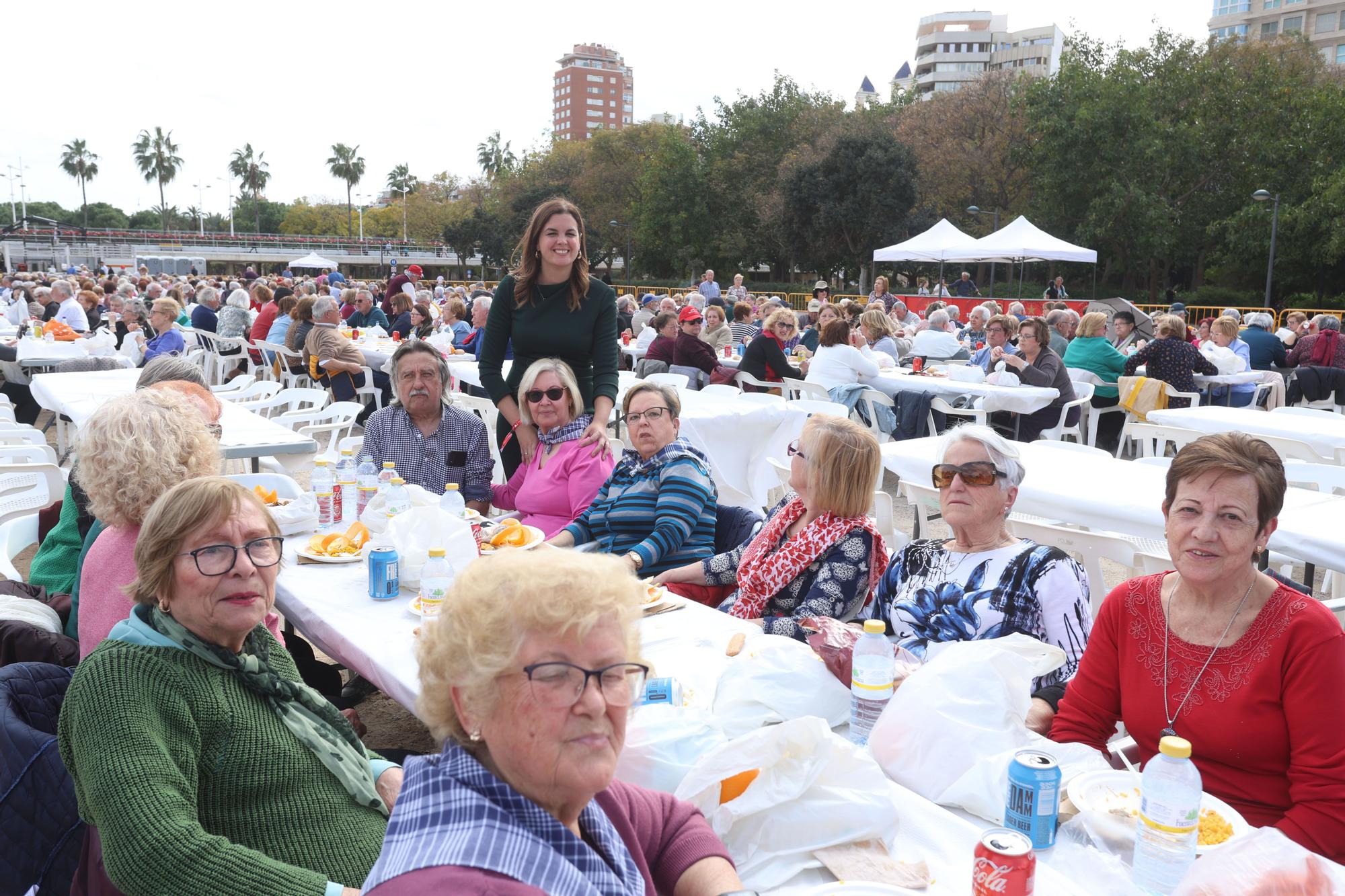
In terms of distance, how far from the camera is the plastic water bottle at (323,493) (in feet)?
11.6

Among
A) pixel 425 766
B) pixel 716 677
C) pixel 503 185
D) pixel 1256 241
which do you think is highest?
pixel 503 185

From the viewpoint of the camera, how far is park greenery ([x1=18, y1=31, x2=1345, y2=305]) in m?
27.2

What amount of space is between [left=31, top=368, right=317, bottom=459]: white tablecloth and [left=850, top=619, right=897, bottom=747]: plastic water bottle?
9.03ft

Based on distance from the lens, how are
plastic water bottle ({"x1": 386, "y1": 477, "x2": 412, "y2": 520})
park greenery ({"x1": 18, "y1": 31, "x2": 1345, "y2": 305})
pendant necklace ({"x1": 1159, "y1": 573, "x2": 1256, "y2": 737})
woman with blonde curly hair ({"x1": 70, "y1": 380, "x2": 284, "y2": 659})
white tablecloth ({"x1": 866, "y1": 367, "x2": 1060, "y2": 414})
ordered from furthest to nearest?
1. park greenery ({"x1": 18, "y1": 31, "x2": 1345, "y2": 305})
2. white tablecloth ({"x1": 866, "y1": 367, "x2": 1060, "y2": 414})
3. plastic water bottle ({"x1": 386, "y1": 477, "x2": 412, "y2": 520})
4. woman with blonde curly hair ({"x1": 70, "y1": 380, "x2": 284, "y2": 659})
5. pendant necklace ({"x1": 1159, "y1": 573, "x2": 1256, "y2": 737})

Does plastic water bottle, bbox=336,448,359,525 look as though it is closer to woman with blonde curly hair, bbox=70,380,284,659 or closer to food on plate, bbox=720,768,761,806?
woman with blonde curly hair, bbox=70,380,284,659

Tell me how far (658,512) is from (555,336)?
125 centimetres

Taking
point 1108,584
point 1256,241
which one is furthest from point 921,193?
point 1108,584

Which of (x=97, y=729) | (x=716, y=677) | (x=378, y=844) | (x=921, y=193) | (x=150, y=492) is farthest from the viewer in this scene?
(x=921, y=193)

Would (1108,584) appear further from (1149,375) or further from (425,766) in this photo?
(425,766)

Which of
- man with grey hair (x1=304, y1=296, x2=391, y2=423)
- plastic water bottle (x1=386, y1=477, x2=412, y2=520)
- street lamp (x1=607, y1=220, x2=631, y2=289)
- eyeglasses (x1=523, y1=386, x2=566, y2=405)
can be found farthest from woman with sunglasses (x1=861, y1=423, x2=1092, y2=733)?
street lamp (x1=607, y1=220, x2=631, y2=289)

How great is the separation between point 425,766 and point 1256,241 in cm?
3079

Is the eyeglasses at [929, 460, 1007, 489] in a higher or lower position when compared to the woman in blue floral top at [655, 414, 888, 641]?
higher

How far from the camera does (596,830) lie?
1287mm

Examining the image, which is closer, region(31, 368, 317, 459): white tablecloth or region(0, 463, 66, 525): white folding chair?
region(0, 463, 66, 525): white folding chair
